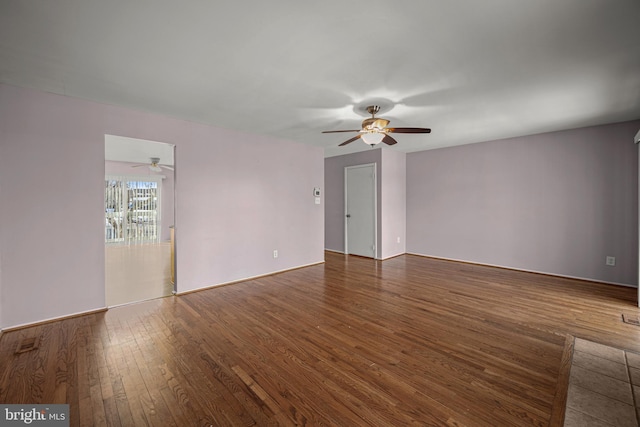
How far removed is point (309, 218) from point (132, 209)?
593cm

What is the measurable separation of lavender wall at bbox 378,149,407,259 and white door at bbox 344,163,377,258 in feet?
0.66

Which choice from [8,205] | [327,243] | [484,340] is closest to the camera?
[484,340]

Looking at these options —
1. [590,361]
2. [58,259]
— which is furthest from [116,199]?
[590,361]

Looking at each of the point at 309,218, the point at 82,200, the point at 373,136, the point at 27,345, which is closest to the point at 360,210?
the point at 309,218

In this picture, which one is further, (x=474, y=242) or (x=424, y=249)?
(x=424, y=249)

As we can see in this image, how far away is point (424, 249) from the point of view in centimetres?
618

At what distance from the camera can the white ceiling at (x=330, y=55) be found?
1675 mm

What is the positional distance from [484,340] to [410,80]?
2457 millimetres

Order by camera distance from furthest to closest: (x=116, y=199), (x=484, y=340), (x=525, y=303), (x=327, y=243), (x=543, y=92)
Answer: (x=116, y=199) < (x=327, y=243) < (x=525, y=303) < (x=543, y=92) < (x=484, y=340)

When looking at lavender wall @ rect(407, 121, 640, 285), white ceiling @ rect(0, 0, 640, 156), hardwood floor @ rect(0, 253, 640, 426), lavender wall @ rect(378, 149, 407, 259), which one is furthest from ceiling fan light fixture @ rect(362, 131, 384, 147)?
lavender wall @ rect(407, 121, 640, 285)

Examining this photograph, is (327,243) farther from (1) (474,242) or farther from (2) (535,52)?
(2) (535,52)

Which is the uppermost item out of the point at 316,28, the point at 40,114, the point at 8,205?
the point at 316,28

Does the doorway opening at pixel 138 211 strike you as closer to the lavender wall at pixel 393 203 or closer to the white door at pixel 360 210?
the white door at pixel 360 210

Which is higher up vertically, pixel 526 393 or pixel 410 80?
pixel 410 80
